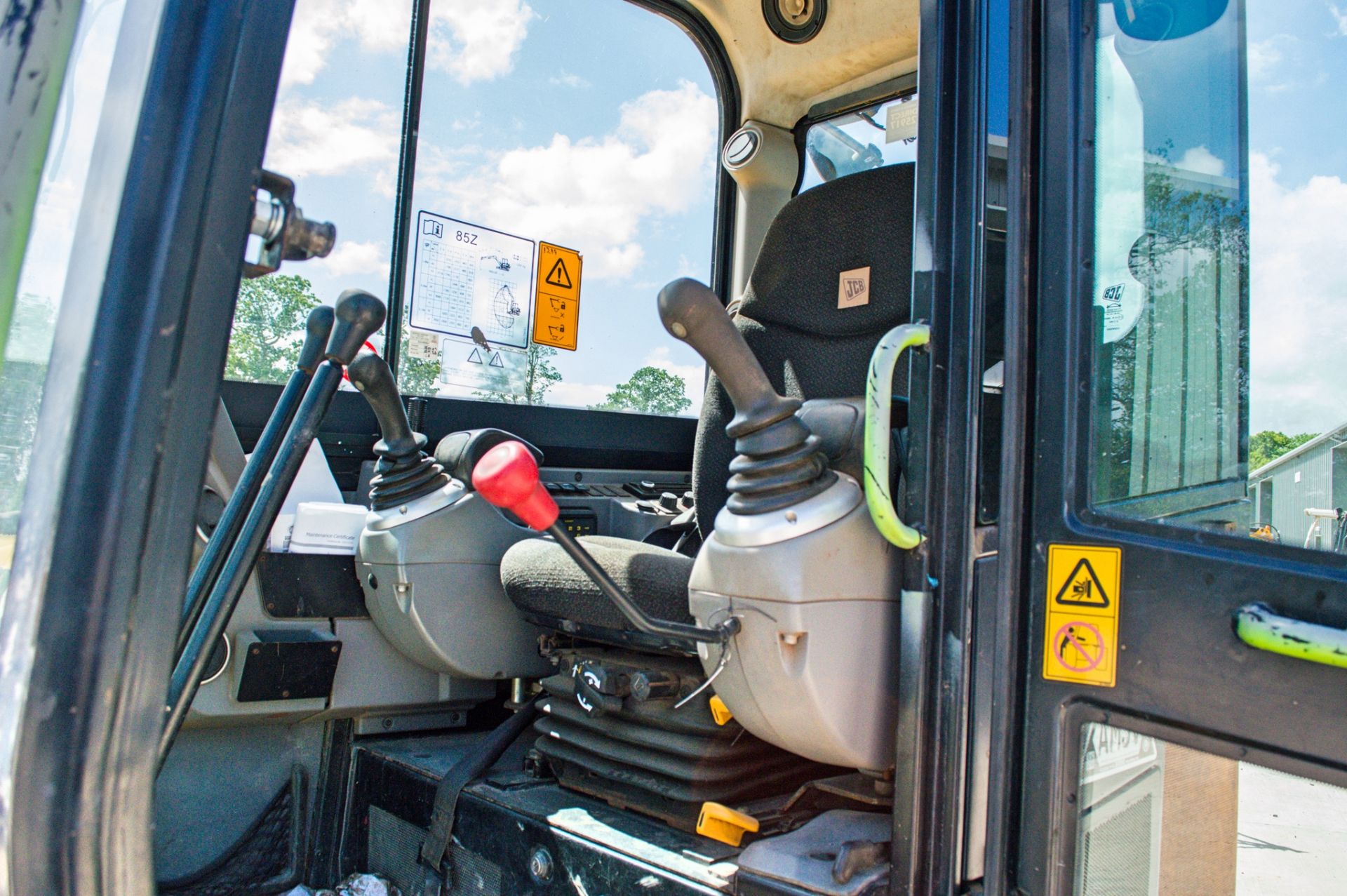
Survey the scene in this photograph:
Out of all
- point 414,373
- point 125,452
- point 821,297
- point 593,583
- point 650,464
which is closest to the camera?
point 125,452

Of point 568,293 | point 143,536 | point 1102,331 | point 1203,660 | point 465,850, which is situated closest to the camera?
point 143,536

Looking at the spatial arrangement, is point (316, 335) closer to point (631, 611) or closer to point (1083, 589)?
point (631, 611)

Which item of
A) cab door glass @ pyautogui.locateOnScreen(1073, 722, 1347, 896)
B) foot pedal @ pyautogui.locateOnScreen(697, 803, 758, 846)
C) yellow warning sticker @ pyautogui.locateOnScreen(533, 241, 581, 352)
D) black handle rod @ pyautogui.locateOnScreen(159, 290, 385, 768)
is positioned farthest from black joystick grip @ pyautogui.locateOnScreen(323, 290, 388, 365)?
yellow warning sticker @ pyautogui.locateOnScreen(533, 241, 581, 352)

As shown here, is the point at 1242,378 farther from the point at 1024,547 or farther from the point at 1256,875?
the point at 1256,875

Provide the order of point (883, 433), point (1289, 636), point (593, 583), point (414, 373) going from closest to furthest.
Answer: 1. point (1289, 636)
2. point (883, 433)
3. point (593, 583)
4. point (414, 373)

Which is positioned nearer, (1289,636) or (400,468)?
(1289,636)

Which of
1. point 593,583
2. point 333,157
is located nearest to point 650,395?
point 333,157

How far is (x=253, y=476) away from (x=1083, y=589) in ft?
2.63

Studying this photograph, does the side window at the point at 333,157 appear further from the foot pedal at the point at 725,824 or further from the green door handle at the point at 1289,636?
the green door handle at the point at 1289,636

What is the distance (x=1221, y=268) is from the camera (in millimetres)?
940

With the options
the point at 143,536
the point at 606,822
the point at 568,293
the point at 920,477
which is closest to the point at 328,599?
the point at 606,822

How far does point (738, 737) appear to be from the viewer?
4.70 feet

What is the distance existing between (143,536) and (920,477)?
2.50ft

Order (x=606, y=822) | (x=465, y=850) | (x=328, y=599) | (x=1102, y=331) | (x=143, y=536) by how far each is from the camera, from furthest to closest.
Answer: (x=328, y=599), (x=465, y=850), (x=606, y=822), (x=1102, y=331), (x=143, y=536)
